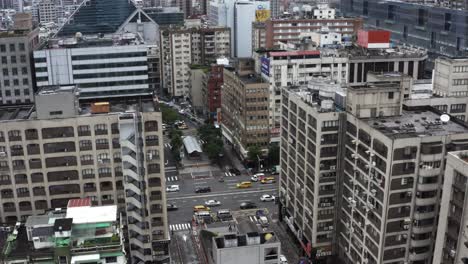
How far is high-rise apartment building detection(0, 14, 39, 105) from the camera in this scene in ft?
425

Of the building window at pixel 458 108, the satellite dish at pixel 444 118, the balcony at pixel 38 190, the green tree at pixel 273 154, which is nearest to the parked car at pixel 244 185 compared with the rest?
the green tree at pixel 273 154

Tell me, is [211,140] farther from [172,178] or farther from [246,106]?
[172,178]

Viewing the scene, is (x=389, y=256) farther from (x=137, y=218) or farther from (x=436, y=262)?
(x=137, y=218)

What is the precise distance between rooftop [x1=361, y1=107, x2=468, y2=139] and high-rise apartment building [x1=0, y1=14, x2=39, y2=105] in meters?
89.2

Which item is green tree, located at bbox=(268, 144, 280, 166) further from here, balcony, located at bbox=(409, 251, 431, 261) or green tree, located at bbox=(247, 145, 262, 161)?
balcony, located at bbox=(409, 251, 431, 261)

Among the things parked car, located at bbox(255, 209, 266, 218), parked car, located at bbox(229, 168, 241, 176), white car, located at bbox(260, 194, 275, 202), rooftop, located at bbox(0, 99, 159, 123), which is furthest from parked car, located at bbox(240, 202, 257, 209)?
rooftop, located at bbox(0, 99, 159, 123)

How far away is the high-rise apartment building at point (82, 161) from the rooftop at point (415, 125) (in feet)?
104

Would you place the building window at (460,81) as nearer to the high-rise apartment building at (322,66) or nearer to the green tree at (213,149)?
the high-rise apartment building at (322,66)

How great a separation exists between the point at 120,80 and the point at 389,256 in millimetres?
85076

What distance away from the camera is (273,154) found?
131875mm

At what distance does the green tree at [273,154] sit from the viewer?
431 ft

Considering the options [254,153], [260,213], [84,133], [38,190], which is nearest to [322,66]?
[254,153]

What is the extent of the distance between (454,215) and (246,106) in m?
76.4

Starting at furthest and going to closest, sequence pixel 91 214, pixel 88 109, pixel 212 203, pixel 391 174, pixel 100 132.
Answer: pixel 212 203 → pixel 88 109 → pixel 100 132 → pixel 391 174 → pixel 91 214
